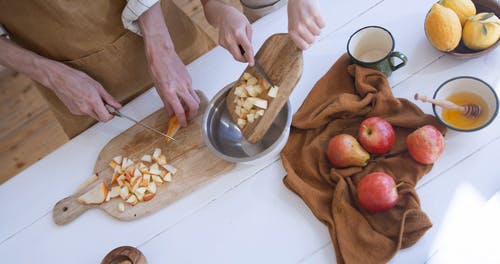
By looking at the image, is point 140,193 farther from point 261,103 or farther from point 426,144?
point 426,144

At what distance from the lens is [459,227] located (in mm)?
930

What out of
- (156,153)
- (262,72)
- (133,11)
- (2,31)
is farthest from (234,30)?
(2,31)

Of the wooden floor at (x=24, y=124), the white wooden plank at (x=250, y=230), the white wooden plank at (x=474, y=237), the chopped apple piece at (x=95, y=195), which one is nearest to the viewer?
the white wooden plank at (x=474, y=237)

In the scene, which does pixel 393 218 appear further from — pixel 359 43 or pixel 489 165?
pixel 359 43

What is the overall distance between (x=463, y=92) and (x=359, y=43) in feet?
0.84

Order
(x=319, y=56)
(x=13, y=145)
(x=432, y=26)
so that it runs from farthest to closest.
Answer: (x=13, y=145) < (x=319, y=56) < (x=432, y=26)

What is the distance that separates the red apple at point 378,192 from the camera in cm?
93

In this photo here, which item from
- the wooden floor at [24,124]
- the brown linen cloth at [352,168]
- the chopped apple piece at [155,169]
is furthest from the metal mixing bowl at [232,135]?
the wooden floor at [24,124]

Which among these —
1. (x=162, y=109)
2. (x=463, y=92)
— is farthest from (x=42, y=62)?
(x=463, y=92)

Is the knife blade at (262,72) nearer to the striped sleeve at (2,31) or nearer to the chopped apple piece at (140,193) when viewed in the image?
the chopped apple piece at (140,193)

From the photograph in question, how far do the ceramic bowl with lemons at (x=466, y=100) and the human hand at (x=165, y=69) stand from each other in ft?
1.82

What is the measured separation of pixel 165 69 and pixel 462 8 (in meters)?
0.69

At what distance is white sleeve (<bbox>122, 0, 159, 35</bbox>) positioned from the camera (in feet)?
3.44

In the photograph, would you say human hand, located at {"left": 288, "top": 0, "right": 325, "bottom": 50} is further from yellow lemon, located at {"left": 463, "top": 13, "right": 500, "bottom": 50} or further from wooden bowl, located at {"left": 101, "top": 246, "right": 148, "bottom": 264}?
wooden bowl, located at {"left": 101, "top": 246, "right": 148, "bottom": 264}
